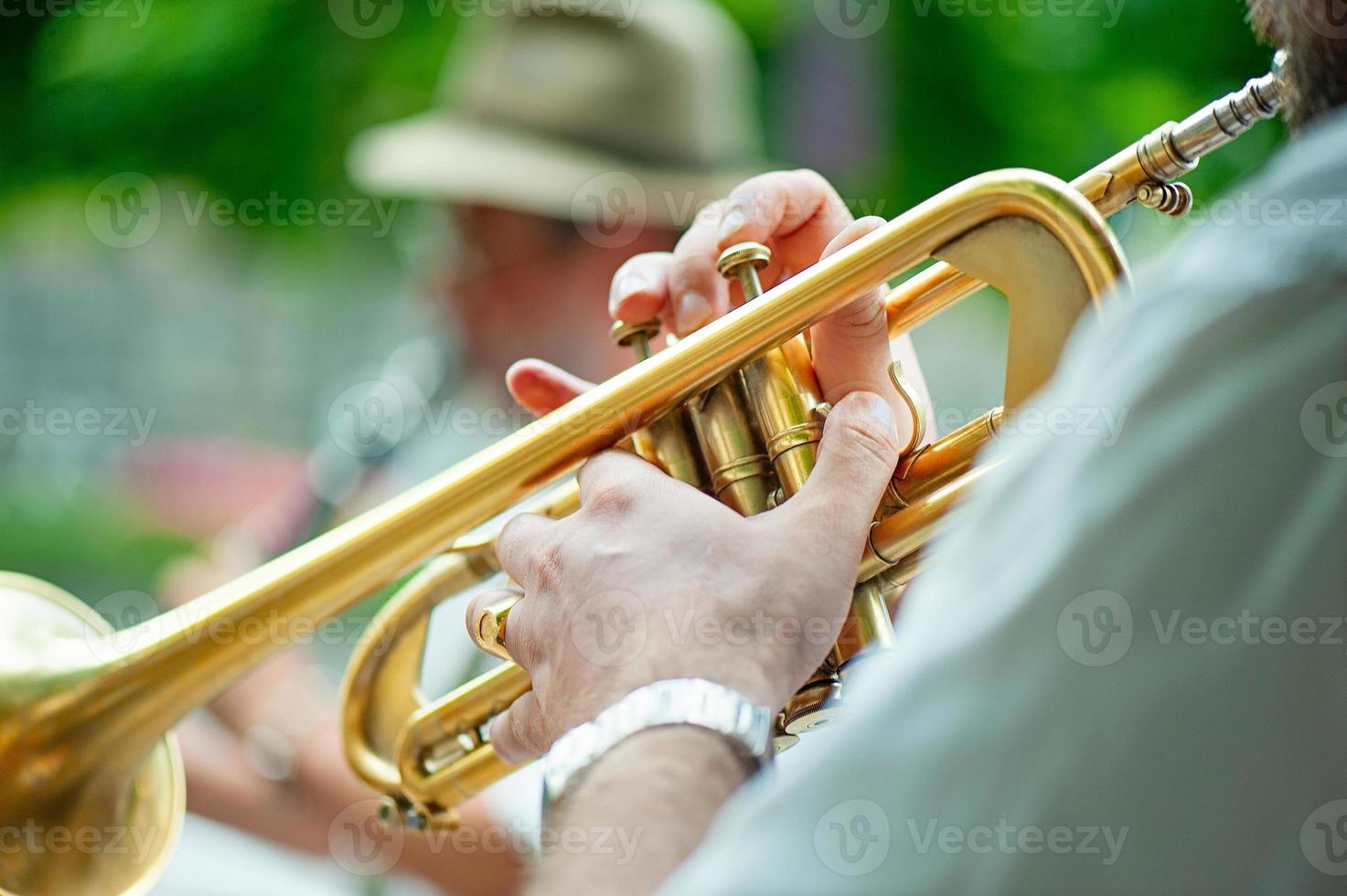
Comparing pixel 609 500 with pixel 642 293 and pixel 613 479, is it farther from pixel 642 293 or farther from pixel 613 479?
pixel 642 293

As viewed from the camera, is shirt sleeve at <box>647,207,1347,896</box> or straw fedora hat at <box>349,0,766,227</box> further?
straw fedora hat at <box>349,0,766,227</box>

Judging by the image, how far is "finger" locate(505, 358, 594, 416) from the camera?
90 centimetres

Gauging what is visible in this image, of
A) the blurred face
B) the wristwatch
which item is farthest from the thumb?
the blurred face

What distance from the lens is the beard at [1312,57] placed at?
1.56ft

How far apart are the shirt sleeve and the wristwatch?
122mm

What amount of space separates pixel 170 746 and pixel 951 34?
6.66 feet

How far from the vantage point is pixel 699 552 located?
0.60m

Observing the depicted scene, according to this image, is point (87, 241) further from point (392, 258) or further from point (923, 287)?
point (923, 287)

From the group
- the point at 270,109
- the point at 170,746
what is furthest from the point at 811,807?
the point at 270,109

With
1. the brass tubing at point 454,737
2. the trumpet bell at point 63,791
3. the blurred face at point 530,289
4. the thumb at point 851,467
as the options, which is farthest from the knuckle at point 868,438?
the blurred face at point 530,289

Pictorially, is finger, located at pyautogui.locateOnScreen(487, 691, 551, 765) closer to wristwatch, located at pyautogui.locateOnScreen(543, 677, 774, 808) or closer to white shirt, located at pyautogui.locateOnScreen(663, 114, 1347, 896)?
wristwatch, located at pyautogui.locateOnScreen(543, 677, 774, 808)

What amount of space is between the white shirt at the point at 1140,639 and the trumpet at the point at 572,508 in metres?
0.28

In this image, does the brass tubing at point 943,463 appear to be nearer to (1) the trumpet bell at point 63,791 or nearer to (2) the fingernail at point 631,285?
(2) the fingernail at point 631,285

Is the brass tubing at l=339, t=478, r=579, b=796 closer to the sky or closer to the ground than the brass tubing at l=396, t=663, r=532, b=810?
closer to the sky
